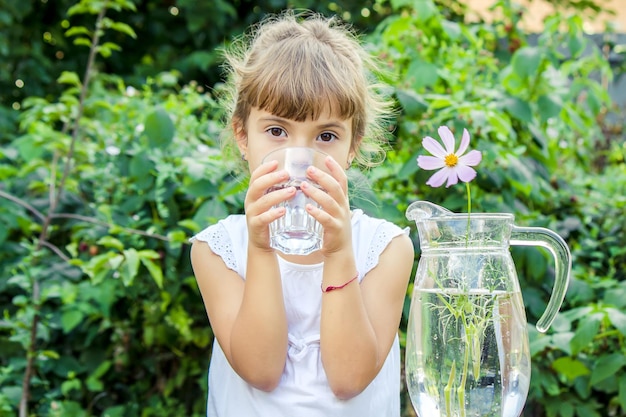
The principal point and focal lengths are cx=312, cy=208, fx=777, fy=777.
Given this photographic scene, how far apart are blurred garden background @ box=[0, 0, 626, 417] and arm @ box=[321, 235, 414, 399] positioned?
23.8 inches

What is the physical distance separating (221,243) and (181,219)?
2.92 feet

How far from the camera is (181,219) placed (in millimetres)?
2410

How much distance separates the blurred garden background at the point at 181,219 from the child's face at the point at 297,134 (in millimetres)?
542

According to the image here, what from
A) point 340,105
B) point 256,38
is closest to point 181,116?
point 256,38

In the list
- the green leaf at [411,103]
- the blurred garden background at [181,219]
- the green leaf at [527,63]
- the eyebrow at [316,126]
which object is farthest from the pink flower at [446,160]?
the green leaf at [527,63]

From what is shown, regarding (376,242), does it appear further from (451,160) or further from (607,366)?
(607,366)

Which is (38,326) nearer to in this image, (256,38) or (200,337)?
(200,337)

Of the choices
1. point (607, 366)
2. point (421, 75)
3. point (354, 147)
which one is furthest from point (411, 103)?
point (607, 366)

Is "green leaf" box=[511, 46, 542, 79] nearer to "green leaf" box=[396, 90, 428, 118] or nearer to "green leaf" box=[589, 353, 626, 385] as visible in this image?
"green leaf" box=[396, 90, 428, 118]

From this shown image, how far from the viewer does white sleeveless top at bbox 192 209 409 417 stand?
139 centimetres

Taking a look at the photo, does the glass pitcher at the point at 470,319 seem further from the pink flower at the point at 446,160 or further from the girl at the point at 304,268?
the girl at the point at 304,268

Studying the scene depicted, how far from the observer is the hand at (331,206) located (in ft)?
3.72

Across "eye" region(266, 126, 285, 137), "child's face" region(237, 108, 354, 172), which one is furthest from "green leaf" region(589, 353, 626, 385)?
"eye" region(266, 126, 285, 137)

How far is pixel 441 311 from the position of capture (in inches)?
40.4
